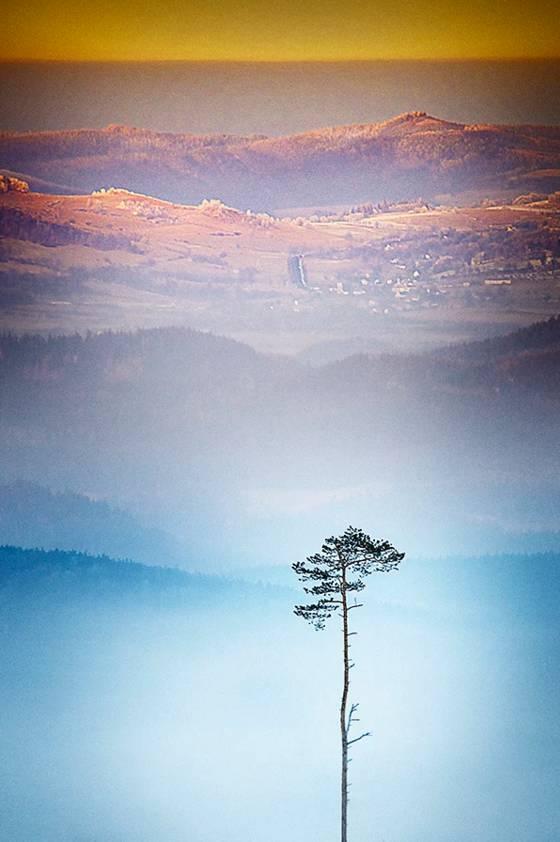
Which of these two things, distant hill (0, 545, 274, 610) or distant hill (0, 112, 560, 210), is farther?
distant hill (0, 112, 560, 210)

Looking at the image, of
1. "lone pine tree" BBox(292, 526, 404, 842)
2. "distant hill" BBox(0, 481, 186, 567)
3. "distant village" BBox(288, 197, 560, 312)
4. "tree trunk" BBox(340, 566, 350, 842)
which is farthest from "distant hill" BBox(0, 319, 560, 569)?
"tree trunk" BBox(340, 566, 350, 842)

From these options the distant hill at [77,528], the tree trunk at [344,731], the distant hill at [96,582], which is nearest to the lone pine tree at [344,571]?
the tree trunk at [344,731]

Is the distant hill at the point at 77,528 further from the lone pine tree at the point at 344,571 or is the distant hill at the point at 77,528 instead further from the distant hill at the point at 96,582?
the lone pine tree at the point at 344,571

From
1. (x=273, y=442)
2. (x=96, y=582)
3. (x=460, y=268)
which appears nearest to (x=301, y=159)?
(x=460, y=268)

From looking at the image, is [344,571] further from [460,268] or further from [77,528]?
[460,268]

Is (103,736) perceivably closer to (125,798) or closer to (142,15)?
(125,798)

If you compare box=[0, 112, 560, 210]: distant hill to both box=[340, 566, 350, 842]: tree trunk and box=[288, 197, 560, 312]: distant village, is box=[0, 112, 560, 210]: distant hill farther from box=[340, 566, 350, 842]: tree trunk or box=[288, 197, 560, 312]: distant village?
box=[340, 566, 350, 842]: tree trunk

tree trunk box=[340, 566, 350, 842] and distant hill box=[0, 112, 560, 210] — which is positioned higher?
distant hill box=[0, 112, 560, 210]

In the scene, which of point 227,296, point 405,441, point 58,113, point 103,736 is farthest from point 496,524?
point 58,113
